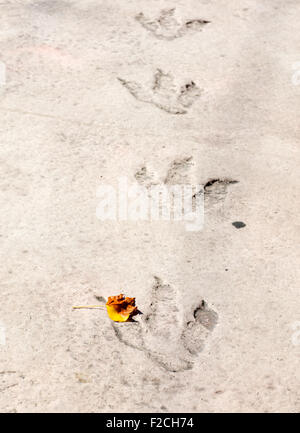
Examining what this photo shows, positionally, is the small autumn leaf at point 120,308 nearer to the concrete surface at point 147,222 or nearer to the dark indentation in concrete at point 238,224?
the concrete surface at point 147,222

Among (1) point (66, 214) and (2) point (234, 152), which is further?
(2) point (234, 152)

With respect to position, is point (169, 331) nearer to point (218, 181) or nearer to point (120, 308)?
point (120, 308)

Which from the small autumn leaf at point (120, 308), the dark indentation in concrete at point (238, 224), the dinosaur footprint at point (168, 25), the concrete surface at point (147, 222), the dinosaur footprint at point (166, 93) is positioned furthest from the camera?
the dinosaur footprint at point (168, 25)

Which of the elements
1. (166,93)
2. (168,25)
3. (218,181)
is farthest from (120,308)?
(168,25)

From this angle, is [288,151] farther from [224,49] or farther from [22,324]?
[22,324]

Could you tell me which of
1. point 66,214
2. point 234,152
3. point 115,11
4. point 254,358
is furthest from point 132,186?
point 115,11

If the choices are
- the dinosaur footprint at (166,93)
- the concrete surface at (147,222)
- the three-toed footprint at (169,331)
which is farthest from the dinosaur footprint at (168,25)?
the three-toed footprint at (169,331)
